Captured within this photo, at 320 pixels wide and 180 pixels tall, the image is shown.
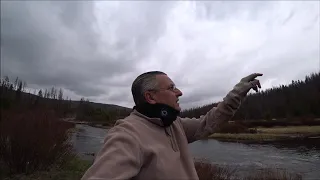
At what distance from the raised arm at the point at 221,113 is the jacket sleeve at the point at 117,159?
86cm

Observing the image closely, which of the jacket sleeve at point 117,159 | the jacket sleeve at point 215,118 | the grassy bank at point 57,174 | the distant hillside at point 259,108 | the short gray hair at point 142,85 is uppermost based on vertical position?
the distant hillside at point 259,108

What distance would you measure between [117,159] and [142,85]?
674 mm

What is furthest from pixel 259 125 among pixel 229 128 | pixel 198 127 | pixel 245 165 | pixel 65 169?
pixel 198 127

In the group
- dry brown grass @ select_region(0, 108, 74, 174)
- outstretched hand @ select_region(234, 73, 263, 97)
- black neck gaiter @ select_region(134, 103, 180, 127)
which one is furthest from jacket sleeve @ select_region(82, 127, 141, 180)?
dry brown grass @ select_region(0, 108, 74, 174)

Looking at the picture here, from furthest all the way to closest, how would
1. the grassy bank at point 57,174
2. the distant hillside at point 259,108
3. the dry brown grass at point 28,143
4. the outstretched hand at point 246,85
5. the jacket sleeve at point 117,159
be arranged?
the distant hillside at point 259,108
the dry brown grass at point 28,143
the grassy bank at point 57,174
the outstretched hand at point 246,85
the jacket sleeve at point 117,159

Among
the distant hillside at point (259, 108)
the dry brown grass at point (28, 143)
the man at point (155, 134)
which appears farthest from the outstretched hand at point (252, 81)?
the distant hillside at point (259, 108)

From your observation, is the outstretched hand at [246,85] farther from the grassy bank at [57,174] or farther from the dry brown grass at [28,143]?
the dry brown grass at [28,143]

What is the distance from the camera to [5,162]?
997 cm

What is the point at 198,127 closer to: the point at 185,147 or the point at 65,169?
the point at 185,147

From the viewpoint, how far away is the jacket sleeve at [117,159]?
137cm

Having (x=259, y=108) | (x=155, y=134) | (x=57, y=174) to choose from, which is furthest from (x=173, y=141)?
(x=259, y=108)

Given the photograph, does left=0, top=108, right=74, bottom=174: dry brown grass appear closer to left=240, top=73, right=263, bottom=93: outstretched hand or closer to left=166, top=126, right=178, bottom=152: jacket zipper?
left=166, top=126, right=178, bottom=152: jacket zipper

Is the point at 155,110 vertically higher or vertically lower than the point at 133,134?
higher

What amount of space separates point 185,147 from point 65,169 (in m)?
10.6
